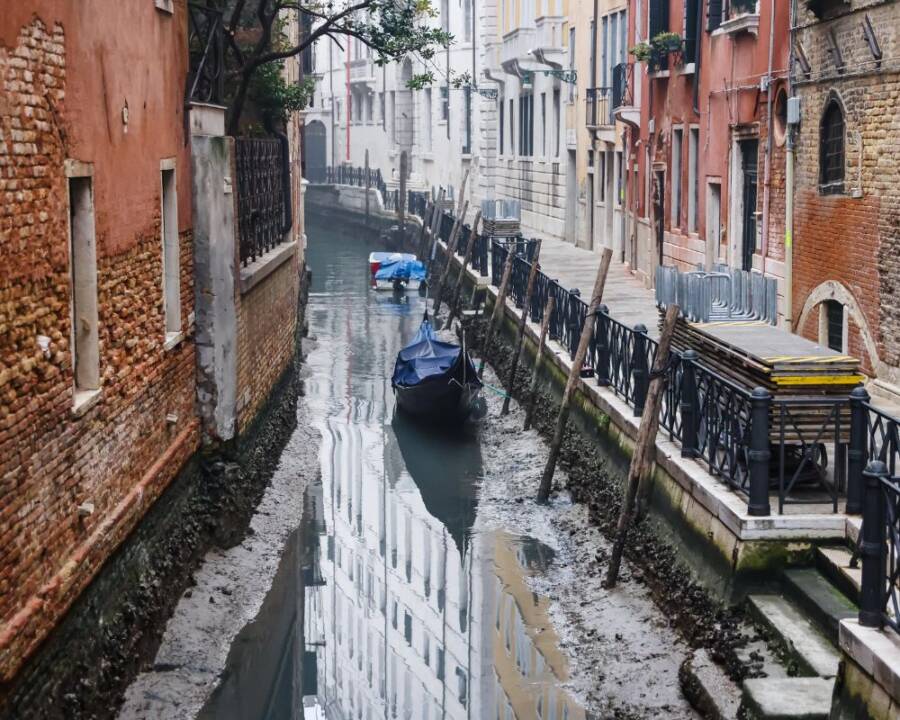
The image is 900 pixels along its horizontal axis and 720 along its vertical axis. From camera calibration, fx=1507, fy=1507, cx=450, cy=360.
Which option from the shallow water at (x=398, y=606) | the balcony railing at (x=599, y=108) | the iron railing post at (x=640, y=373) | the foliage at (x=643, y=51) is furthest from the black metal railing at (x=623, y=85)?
the iron railing post at (x=640, y=373)

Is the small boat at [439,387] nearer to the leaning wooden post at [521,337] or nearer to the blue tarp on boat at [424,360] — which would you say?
the blue tarp on boat at [424,360]

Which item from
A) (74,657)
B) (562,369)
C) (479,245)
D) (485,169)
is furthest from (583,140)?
(74,657)

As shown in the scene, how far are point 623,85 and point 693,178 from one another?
5222 millimetres

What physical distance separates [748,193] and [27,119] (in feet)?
40.5

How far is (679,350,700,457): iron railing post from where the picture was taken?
34.3 feet

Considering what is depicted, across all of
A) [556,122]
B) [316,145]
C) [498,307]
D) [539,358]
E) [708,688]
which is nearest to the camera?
[708,688]

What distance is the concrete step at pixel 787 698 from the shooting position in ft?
23.5

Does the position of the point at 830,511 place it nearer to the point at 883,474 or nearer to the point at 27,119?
the point at 883,474

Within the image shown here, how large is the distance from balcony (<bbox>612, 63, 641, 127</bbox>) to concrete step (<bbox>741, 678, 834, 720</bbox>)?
58.7 ft

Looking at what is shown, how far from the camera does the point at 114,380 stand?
923 cm

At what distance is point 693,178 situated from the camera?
21031mm

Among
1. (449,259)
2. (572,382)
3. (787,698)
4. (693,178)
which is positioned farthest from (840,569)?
Answer: (449,259)

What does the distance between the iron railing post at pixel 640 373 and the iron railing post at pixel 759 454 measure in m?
3.63

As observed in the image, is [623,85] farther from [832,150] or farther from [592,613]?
[592,613]
